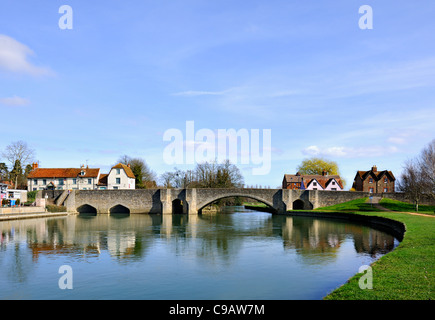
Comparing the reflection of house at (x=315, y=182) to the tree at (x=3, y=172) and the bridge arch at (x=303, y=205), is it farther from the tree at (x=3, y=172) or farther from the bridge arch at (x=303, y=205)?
the tree at (x=3, y=172)

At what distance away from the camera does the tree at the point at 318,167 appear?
98.7 meters

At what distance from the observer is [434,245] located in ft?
58.1

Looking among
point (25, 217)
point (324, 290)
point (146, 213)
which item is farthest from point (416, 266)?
point (146, 213)

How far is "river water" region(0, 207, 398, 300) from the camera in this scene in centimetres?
1433

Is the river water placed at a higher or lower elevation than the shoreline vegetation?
lower

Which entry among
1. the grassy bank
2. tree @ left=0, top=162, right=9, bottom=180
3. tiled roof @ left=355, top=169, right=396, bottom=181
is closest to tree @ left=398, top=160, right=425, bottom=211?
tiled roof @ left=355, top=169, right=396, bottom=181

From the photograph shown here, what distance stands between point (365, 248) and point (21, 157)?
63.4m

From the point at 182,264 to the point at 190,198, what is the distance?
3958 cm

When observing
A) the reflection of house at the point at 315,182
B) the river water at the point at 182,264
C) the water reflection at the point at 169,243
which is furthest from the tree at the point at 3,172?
the reflection of house at the point at 315,182

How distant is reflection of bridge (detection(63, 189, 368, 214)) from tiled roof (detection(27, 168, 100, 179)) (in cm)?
902

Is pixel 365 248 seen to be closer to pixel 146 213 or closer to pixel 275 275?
pixel 275 275

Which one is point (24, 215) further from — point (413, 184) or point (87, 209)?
point (413, 184)

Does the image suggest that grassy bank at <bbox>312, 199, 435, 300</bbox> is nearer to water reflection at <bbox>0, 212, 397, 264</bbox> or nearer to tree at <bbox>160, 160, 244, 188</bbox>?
water reflection at <bbox>0, 212, 397, 264</bbox>

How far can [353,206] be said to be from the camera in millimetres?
55625
